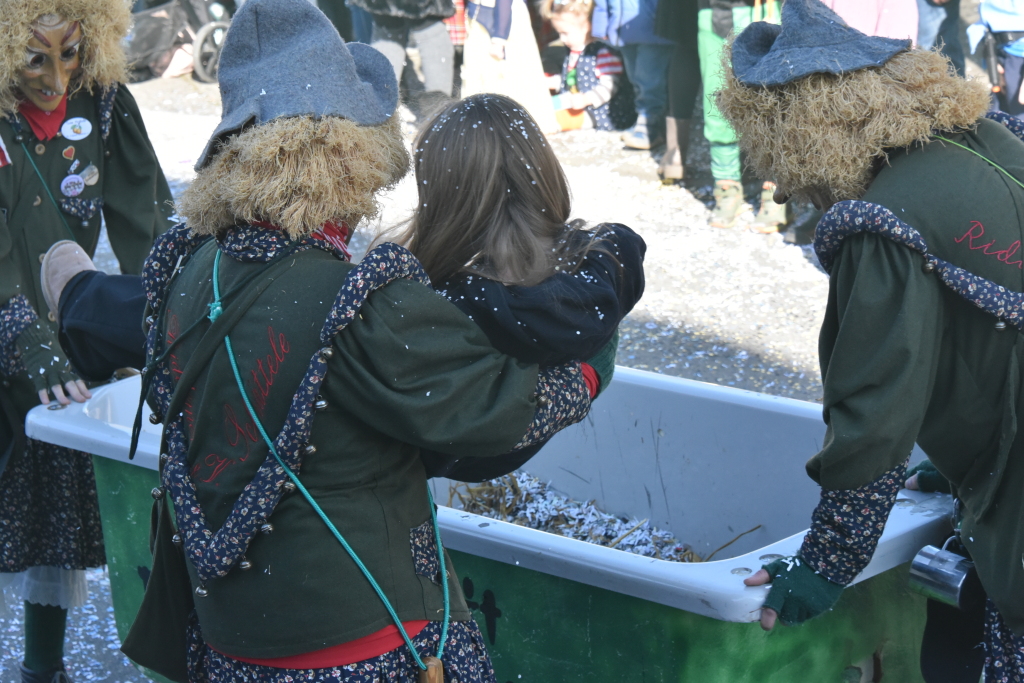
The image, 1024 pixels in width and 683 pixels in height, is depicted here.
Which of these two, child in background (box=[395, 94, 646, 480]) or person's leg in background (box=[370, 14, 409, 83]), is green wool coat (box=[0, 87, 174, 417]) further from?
person's leg in background (box=[370, 14, 409, 83])

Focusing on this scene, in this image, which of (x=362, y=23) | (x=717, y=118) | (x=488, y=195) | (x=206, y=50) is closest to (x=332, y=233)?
(x=488, y=195)

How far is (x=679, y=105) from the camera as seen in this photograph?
6.76 m

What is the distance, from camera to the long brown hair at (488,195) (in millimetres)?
1568

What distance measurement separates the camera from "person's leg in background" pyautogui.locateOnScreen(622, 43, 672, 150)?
695cm

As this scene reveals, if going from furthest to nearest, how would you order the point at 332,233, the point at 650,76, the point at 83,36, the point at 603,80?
the point at 603,80, the point at 650,76, the point at 83,36, the point at 332,233

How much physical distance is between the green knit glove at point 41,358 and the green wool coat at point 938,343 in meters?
1.71

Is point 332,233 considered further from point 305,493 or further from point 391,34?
point 391,34

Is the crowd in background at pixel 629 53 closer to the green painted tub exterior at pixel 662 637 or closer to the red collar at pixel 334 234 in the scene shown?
the green painted tub exterior at pixel 662 637

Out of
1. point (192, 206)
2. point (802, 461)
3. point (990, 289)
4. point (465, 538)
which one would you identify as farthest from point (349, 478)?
point (802, 461)

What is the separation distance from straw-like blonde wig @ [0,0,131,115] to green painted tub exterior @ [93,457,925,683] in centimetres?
150

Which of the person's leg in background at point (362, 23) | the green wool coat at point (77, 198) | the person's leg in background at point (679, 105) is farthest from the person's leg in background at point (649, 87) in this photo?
the green wool coat at point (77, 198)

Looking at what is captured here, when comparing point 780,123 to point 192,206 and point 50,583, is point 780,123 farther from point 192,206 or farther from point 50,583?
point 50,583

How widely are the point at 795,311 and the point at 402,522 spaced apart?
3871 millimetres

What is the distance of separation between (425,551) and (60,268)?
0.80 m
